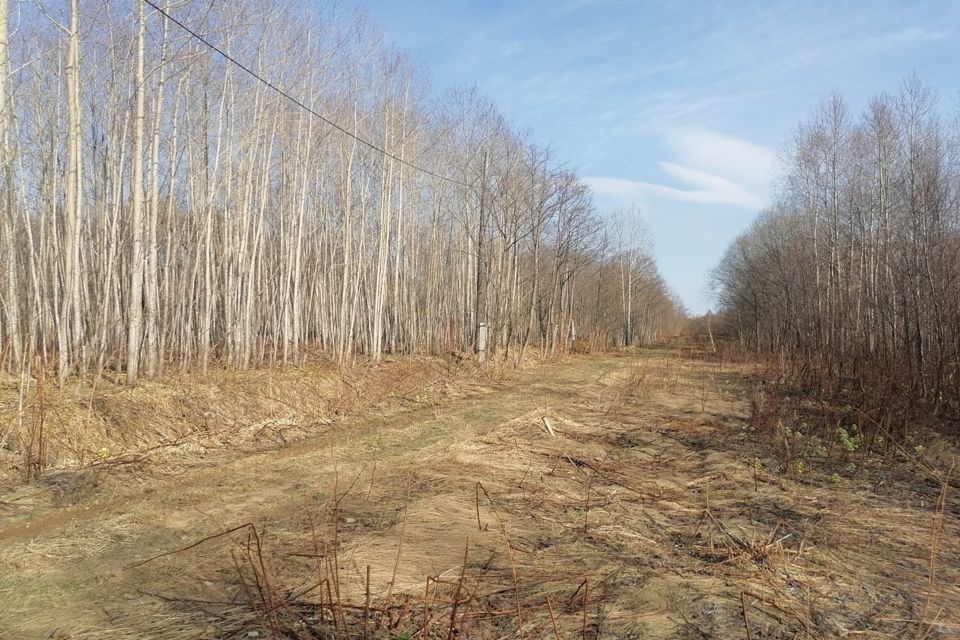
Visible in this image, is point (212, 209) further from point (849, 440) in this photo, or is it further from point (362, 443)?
point (849, 440)

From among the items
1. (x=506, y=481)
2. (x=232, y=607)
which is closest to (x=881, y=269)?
(x=506, y=481)

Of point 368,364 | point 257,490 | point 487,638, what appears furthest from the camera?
point 368,364

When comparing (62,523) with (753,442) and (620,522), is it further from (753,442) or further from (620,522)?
(753,442)

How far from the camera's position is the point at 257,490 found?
571cm

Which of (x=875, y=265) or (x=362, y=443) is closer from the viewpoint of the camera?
(x=362, y=443)

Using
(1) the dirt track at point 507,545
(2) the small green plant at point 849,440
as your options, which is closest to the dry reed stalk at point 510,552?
(1) the dirt track at point 507,545

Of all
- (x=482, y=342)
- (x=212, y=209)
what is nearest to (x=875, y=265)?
(x=482, y=342)

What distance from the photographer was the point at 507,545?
3873 millimetres

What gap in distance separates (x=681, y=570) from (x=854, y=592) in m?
0.97

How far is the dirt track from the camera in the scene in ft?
9.91

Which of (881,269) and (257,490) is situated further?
(881,269)

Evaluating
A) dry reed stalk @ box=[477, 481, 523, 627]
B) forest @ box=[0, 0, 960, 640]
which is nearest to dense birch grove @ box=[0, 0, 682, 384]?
forest @ box=[0, 0, 960, 640]

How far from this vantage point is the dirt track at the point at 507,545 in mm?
3021

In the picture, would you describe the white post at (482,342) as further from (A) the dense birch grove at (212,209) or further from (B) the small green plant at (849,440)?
(B) the small green plant at (849,440)
